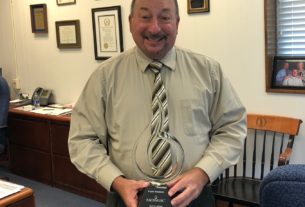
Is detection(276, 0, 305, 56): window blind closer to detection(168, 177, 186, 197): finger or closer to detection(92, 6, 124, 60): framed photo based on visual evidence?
detection(92, 6, 124, 60): framed photo

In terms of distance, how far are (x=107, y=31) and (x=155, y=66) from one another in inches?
83.3

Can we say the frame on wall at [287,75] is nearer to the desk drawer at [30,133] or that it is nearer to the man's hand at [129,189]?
the man's hand at [129,189]

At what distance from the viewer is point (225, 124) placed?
1494mm

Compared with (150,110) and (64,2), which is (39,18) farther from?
(150,110)

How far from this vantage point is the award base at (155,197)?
1.17 metres

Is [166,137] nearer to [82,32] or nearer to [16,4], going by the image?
[82,32]

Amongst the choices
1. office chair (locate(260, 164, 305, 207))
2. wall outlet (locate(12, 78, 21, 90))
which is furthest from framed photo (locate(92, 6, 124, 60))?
office chair (locate(260, 164, 305, 207))

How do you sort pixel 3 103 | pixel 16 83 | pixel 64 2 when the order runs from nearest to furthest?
pixel 3 103
pixel 64 2
pixel 16 83

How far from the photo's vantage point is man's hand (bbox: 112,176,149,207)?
126 cm

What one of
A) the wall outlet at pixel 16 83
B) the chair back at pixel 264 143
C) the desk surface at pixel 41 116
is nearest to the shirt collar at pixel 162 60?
the chair back at pixel 264 143

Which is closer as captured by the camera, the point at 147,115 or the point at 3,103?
the point at 147,115

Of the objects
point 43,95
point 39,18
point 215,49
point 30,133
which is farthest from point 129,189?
point 39,18

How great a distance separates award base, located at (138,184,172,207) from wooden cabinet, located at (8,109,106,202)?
219 centimetres

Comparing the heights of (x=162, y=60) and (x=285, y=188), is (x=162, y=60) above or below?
above
